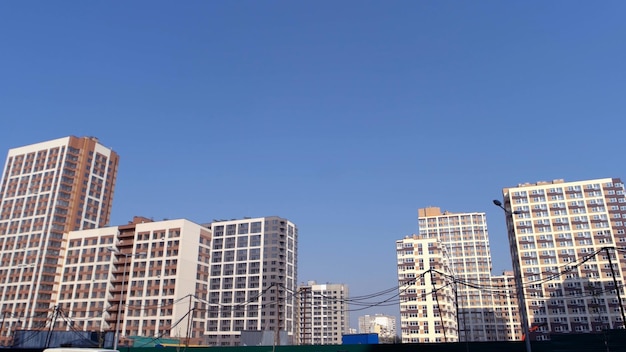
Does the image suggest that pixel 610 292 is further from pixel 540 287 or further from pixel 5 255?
pixel 5 255

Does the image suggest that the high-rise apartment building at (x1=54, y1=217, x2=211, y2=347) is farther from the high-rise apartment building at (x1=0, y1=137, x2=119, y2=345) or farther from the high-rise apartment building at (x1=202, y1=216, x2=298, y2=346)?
the high-rise apartment building at (x1=202, y1=216, x2=298, y2=346)

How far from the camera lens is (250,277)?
15688 centimetres

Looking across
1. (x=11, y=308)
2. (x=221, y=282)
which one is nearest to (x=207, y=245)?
(x=221, y=282)

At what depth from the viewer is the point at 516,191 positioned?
14488 centimetres

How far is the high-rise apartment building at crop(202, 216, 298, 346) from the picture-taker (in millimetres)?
149125

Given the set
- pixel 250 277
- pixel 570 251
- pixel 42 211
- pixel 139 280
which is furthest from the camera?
pixel 250 277

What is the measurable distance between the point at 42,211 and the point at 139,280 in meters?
39.6

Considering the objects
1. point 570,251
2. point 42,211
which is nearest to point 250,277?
point 42,211

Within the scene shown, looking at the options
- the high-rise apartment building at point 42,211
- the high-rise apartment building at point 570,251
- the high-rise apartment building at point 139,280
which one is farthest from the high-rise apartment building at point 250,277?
the high-rise apartment building at point 570,251

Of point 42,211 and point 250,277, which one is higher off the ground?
point 42,211

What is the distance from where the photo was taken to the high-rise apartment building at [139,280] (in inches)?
4963

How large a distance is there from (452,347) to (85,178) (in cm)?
14098

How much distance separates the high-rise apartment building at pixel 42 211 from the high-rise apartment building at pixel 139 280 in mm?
4980

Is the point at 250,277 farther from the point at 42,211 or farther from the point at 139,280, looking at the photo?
the point at 42,211
